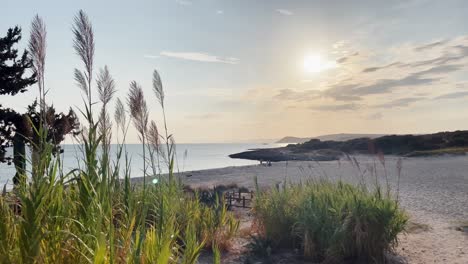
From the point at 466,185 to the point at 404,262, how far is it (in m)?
15.2

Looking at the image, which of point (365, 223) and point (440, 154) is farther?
point (440, 154)

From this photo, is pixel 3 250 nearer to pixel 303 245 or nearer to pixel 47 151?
pixel 47 151

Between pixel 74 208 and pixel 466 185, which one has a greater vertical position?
pixel 74 208

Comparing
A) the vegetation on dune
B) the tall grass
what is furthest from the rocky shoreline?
the tall grass

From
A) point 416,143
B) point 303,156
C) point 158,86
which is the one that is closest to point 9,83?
point 158,86

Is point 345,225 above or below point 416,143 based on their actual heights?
below

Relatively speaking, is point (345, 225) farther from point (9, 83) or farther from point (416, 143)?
point (416, 143)

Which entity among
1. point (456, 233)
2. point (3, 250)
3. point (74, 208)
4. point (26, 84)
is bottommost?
point (456, 233)

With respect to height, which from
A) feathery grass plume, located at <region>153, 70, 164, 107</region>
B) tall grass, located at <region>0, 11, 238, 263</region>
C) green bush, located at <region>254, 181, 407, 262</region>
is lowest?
green bush, located at <region>254, 181, 407, 262</region>

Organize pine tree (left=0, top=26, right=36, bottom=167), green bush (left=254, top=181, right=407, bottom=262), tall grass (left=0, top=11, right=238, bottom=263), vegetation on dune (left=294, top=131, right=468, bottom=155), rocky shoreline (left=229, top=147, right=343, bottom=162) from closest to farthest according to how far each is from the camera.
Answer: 1. tall grass (left=0, top=11, right=238, bottom=263)
2. green bush (left=254, top=181, right=407, bottom=262)
3. pine tree (left=0, top=26, right=36, bottom=167)
4. vegetation on dune (left=294, top=131, right=468, bottom=155)
5. rocky shoreline (left=229, top=147, right=343, bottom=162)

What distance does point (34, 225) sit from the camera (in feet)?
8.27

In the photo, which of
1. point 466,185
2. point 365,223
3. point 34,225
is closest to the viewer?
point 34,225

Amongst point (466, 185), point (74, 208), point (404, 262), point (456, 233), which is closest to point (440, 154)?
point (466, 185)

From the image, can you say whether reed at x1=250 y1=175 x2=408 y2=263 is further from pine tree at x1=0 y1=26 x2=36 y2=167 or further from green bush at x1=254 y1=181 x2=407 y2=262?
pine tree at x1=0 y1=26 x2=36 y2=167
